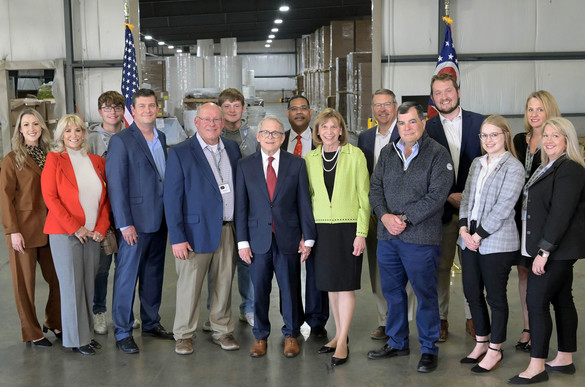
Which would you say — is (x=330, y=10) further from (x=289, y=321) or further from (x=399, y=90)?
(x=289, y=321)

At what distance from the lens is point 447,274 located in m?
4.21

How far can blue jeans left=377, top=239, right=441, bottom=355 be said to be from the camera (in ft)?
11.8

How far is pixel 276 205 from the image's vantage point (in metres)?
3.70

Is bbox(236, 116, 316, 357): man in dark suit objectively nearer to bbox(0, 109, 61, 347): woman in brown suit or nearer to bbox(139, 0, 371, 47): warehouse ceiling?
bbox(0, 109, 61, 347): woman in brown suit

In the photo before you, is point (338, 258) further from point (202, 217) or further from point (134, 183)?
point (134, 183)

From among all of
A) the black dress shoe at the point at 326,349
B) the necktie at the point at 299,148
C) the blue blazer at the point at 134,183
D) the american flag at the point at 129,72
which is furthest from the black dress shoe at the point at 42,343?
the american flag at the point at 129,72

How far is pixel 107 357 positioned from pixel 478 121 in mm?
2896

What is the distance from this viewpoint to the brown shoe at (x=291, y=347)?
3.89m

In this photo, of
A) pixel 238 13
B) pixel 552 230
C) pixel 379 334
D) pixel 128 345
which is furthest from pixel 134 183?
pixel 238 13

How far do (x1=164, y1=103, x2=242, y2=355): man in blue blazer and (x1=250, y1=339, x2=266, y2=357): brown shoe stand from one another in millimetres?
166

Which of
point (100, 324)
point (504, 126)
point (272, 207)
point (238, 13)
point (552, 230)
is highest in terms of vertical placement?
point (238, 13)

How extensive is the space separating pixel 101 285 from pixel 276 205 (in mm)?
1489

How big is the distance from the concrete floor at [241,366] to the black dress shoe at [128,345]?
0.14 feet

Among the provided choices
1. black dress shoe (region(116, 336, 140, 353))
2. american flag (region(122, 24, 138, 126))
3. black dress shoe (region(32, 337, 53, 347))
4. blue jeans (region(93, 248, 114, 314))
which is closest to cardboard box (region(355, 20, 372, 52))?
american flag (region(122, 24, 138, 126))
